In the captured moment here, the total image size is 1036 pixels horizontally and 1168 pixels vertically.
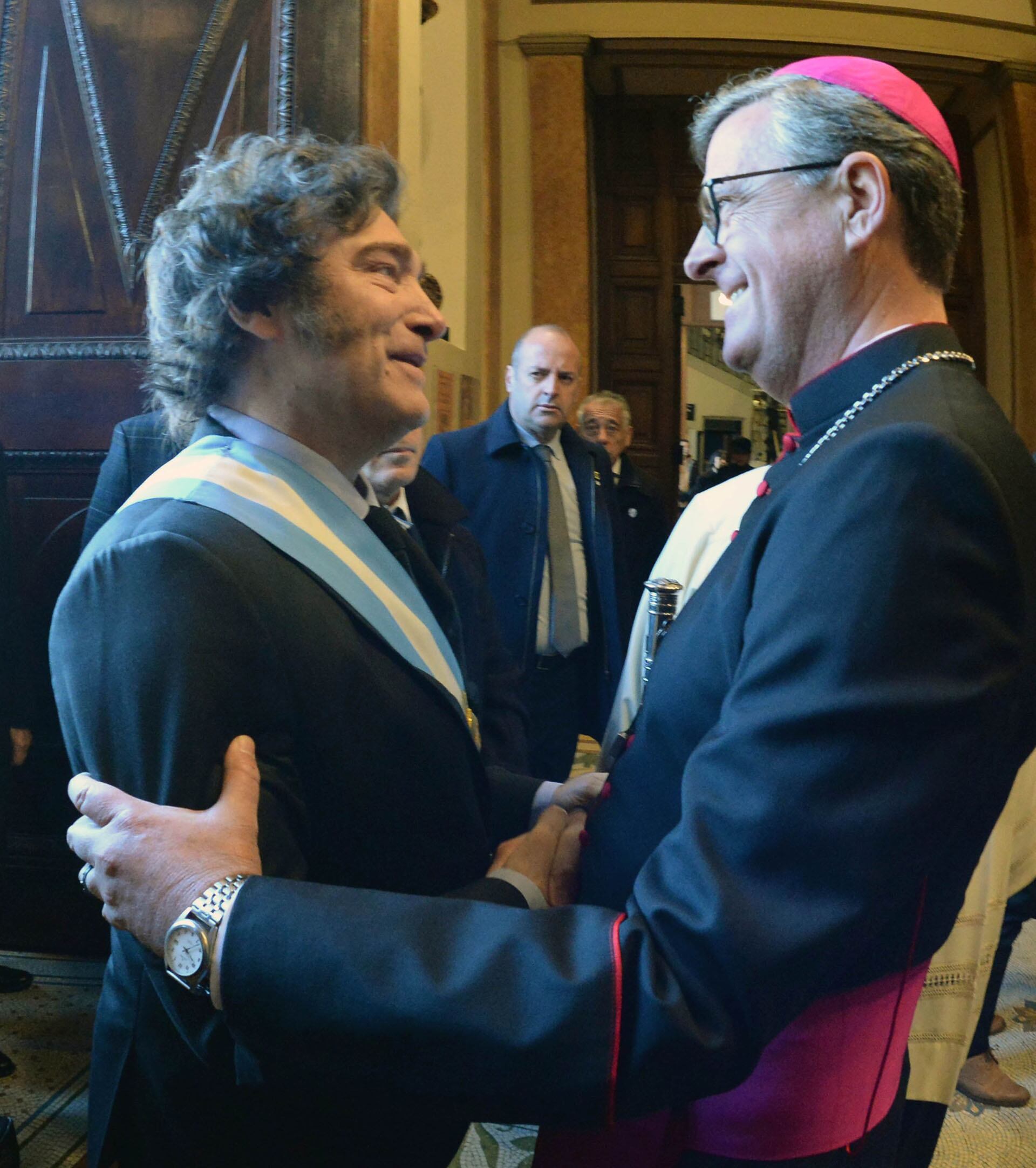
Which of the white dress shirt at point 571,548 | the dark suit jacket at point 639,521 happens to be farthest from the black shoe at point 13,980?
the dark suit jacket at point 639,521

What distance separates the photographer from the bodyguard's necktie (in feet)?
12.2

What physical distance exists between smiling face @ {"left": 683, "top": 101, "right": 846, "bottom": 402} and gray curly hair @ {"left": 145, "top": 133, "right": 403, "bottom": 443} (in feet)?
1.68

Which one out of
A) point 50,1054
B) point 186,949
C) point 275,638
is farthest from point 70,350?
point 186,949

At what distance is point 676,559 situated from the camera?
7.86 ft

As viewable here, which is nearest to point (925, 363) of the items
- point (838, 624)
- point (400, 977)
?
point (838, 624)

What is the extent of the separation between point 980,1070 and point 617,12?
7.45m

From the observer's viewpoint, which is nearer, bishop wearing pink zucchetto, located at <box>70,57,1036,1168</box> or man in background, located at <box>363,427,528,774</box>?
bishop wearing pink zucchetto, located at <box>70,57,1036,1168</box>

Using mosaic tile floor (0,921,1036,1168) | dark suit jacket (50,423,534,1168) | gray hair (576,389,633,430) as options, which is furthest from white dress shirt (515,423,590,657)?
dark suit jacket (50,423,534,1168)

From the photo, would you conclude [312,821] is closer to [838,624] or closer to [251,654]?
[251,654]

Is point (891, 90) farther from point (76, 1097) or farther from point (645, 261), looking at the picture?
point (645, 261)

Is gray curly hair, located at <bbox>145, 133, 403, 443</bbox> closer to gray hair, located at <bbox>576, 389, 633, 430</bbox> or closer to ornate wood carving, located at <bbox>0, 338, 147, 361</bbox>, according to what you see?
ornate wood carving, located at <bbox>0, 338, 147, 361</bbox>

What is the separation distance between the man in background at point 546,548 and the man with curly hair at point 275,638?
2.23 m

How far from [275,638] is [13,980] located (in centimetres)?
247

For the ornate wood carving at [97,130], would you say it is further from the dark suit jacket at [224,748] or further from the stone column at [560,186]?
the stone column at [560,186]
